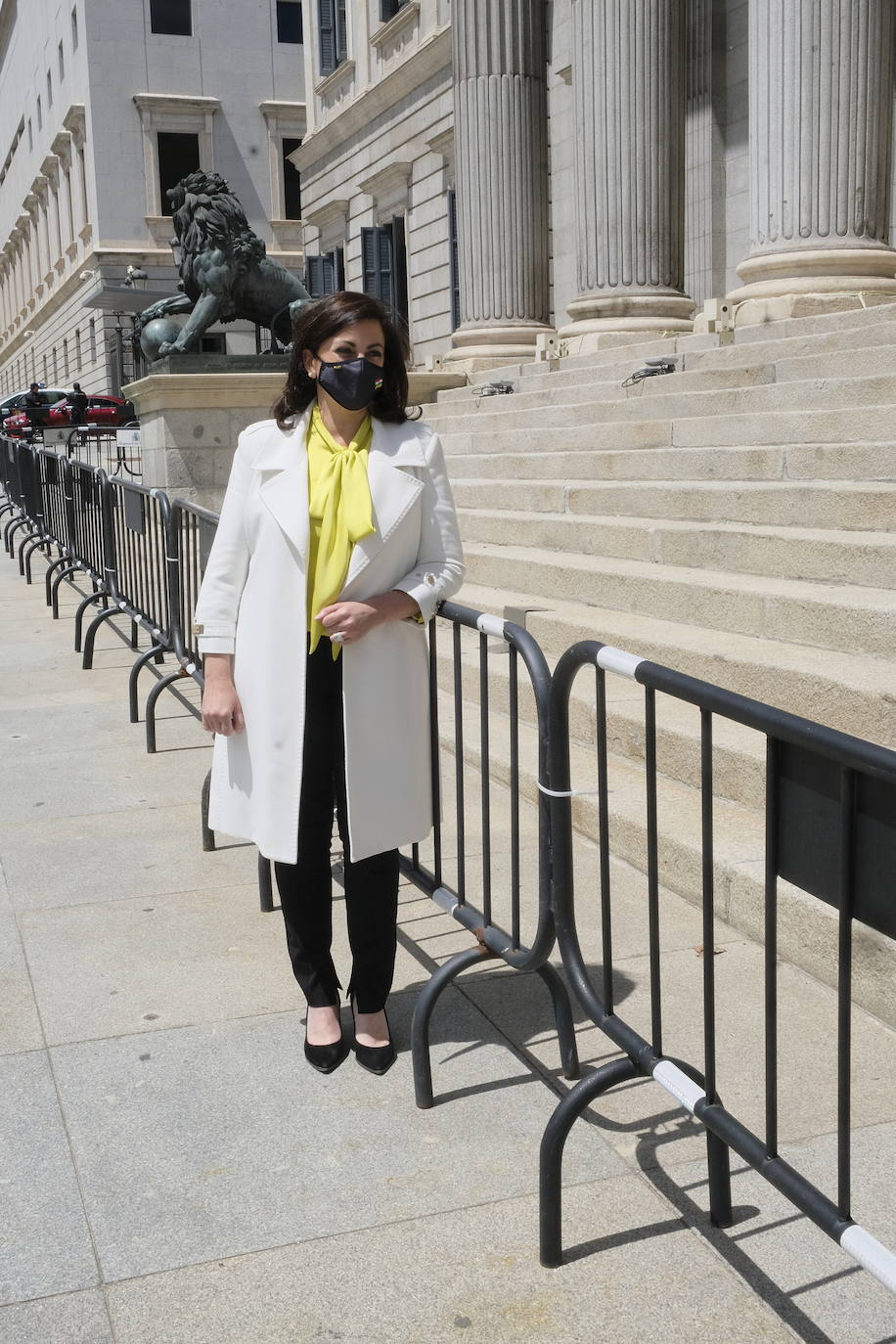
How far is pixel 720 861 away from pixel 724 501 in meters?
3.94

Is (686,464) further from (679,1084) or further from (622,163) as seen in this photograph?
(679,1084)

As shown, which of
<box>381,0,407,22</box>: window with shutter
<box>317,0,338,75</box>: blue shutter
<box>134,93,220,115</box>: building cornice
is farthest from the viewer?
<box>134,93,220,115</box>: building cornice

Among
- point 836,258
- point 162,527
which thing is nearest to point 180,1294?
point 162,527

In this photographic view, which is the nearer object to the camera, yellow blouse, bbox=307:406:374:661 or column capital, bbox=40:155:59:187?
yellow blouse, bbox=307:406:374:661

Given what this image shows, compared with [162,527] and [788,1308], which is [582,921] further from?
[162,527]

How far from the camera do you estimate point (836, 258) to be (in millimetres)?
11180

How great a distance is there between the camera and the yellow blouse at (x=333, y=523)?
3461mm

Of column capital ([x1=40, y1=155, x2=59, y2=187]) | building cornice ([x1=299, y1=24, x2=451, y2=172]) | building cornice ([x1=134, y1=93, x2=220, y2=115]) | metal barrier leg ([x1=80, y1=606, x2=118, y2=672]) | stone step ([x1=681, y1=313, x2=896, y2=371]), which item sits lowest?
metal barrier leg ([x1=80, y1=606, x2=118, y2=672])

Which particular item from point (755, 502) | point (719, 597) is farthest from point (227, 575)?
point (755, 502)

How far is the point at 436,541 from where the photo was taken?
12.1 feet

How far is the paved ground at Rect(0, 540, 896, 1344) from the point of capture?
2648 mm

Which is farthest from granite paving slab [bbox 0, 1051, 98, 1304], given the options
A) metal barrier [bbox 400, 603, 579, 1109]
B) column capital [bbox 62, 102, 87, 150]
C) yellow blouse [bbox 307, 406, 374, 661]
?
column capital [bbox 62, 102, 87, 150]

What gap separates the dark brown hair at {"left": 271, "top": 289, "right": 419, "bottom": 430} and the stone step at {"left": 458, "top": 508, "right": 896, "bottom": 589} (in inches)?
131

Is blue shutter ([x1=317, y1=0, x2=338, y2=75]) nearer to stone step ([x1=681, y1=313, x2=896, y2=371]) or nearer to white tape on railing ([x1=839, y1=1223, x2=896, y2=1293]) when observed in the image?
stone step ([x1=681, y1=313, x2=896, y2=371])
